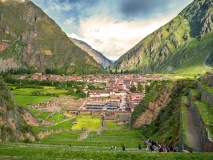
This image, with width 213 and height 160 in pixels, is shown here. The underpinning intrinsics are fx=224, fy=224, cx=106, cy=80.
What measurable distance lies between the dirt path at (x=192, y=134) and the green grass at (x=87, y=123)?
4443 centimetres

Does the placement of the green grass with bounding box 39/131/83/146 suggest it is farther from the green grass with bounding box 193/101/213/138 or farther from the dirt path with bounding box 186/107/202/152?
the green grass with bounding box 193/101/213/138

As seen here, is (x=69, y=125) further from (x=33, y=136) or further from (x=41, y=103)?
(x=41, y=103)

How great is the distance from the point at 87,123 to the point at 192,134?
5723cm

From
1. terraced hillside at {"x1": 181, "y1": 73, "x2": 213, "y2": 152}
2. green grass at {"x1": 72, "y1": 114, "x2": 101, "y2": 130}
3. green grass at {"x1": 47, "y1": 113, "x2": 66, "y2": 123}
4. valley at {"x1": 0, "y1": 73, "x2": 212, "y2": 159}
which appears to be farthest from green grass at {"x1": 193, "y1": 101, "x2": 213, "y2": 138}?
green grass at {"x1": 47, "y1": 113, "x2": 66, "y2": 123}

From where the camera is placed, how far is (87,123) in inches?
3209

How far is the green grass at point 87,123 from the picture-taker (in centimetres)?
7538

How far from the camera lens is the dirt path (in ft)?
80.0

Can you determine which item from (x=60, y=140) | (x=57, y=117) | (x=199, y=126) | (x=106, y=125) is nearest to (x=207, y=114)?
(x=199, y=126)

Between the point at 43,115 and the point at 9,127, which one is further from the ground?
the point at 9,127

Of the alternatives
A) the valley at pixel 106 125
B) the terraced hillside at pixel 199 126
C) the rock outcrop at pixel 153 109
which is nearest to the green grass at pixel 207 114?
the terraced hillside at pixel 199 126

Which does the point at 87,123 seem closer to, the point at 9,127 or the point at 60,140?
the point at 60,140

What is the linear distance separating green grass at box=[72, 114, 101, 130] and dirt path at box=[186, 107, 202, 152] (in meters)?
44.4

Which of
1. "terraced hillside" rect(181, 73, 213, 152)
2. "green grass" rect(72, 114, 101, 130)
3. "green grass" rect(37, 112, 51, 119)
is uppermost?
"terraced hillside" rect(181, 73, 213, 152)

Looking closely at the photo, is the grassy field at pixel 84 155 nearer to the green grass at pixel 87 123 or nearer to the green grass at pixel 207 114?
the green grass at pixel 207 114
